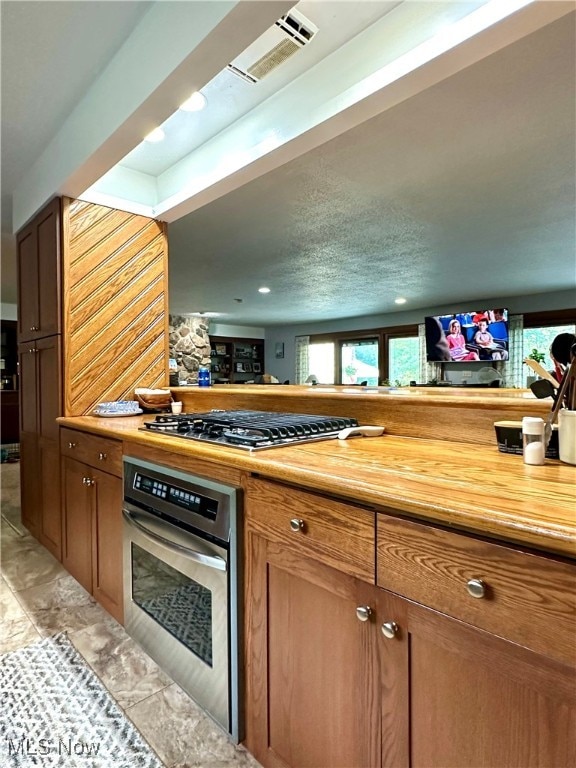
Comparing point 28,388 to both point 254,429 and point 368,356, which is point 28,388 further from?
point 368,356

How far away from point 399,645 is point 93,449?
1.64m

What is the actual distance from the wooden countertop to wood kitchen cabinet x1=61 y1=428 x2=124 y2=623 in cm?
54

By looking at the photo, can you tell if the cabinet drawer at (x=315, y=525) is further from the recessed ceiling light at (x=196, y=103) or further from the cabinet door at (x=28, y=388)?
the cabinet door at (x=28, y=388)

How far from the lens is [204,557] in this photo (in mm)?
1278

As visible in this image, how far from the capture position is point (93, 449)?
6.55 ft

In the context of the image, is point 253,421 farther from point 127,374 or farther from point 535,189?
point 535,189

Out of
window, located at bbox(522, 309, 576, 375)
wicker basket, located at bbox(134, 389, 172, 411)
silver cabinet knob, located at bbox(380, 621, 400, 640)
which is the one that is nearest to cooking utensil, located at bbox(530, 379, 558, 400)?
silver cabinet knob, located at bbox(380, 621, 400, 640)

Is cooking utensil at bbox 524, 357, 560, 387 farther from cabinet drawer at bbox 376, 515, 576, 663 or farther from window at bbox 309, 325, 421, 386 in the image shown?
window at bbox 309, 325, 421, 386

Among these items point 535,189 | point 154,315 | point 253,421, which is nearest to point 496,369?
point 535,189

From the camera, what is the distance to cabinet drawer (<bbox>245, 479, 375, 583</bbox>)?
88 centimetres

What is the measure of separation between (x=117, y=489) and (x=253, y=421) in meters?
0.70

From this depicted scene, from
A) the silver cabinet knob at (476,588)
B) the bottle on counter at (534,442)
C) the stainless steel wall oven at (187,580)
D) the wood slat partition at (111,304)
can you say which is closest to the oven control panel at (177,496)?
the stainless steel wall oven at (187,580)

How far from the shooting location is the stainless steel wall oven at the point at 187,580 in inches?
47.8

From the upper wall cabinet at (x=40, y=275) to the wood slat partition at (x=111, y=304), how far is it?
77 mm
